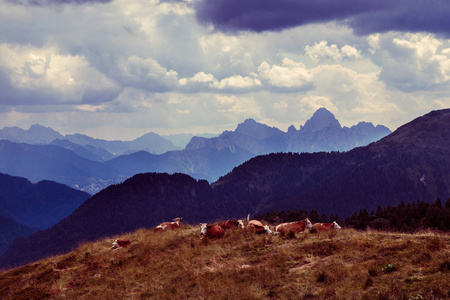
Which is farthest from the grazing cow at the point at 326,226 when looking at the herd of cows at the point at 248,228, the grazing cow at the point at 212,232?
the grazing cow at the point at 212,232

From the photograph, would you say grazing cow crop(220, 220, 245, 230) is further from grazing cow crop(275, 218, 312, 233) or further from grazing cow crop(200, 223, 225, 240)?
grazing cow crop(275, 218, 312, 233)

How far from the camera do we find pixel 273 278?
1510cm

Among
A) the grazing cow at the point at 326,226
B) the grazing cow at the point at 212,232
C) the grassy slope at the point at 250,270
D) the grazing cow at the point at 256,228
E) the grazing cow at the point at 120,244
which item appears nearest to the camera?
the grassy slope at the point at 250,270

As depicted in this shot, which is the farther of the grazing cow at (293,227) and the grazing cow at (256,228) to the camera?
the grazing cow at (293,227)

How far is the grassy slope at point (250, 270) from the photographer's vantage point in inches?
507

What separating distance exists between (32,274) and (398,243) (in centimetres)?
1997

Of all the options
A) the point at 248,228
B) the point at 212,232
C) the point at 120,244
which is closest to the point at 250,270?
the point at 212,232

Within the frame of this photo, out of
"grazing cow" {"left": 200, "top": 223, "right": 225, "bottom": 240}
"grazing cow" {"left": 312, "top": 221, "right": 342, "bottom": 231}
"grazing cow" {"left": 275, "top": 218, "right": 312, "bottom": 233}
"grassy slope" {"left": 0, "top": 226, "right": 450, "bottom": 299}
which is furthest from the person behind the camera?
"grazing cow" {"left": 312, "top": 221, "right": 342, "bottom": 231}

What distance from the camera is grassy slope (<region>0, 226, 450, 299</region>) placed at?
12875 millimetres

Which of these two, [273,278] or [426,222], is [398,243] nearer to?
[273,278]

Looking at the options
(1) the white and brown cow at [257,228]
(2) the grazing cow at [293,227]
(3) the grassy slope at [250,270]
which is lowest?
(3) the grassy slope at [250,270]

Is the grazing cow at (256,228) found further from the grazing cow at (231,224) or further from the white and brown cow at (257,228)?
the grazing cow at (231,224)

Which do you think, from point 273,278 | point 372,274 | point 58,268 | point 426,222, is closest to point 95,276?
point 58,268

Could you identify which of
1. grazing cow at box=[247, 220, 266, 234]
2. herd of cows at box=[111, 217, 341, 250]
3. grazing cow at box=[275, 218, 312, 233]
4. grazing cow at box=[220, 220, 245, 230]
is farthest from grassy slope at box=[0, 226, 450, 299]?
grazing cow at box=[275, 218, 312, 233]
